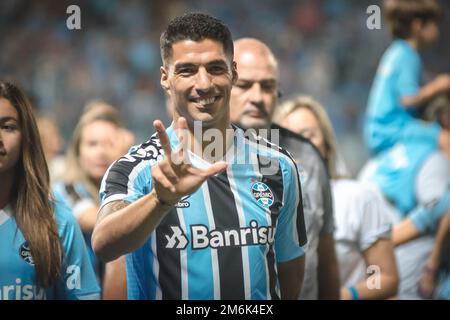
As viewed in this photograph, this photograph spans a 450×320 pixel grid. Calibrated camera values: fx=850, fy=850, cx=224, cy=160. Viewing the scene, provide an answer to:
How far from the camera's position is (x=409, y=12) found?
483 centimetres


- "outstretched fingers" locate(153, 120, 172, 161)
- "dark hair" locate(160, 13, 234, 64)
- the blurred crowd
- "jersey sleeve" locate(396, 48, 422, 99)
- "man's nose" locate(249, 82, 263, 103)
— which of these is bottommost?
"outstretched fingers" locate(153, 120, 172, 161)

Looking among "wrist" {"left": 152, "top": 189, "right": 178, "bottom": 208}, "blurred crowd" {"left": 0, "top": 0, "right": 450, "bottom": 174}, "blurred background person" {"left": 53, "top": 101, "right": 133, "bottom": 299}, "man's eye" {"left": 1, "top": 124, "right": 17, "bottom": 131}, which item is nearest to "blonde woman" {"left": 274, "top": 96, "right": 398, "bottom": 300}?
"blurred background person" {"left": 53, "top": 101, "right": 133, "bottom": 299}

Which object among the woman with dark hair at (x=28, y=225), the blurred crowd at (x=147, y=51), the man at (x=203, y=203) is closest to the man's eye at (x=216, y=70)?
the man at (x=203, y=203)

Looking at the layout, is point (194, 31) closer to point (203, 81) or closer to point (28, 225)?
point (203, 81)

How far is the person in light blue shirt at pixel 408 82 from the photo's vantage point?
16.0ft

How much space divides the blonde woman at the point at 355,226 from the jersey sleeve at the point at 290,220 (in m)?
0.96

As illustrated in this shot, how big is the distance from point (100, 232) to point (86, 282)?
564mm

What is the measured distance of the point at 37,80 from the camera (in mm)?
7547

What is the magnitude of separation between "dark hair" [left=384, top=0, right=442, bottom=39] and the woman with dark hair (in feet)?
9.13

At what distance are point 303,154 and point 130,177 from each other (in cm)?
108

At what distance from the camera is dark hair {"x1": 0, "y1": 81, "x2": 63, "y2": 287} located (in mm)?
2615

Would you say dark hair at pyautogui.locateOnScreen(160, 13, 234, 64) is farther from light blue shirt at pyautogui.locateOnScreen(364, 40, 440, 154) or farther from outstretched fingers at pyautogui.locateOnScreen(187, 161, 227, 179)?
light blue shirt at pyautogui.locateOnScreen(364, 40, 440, 154)
